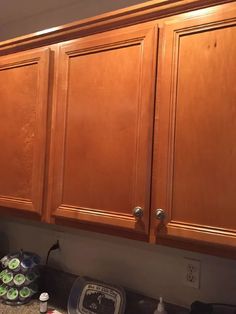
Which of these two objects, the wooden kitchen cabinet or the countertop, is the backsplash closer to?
the countertop

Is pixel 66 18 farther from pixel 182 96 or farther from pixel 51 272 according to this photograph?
pixel 51 272

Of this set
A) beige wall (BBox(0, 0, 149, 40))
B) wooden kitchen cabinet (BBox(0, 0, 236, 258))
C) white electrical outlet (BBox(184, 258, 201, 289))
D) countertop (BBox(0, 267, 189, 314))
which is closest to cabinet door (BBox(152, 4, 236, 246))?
wooden kitchen cabinet (BBox(0, 0, 236, 258))

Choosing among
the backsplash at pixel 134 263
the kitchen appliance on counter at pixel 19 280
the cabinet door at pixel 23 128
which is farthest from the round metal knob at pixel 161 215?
the kitchen appliance on counter at pixel 19 280

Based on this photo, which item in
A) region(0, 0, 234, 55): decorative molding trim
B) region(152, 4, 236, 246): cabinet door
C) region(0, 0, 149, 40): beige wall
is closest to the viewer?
region(152, 4, 236, 246): cabinet door

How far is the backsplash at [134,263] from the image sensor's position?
1188mm

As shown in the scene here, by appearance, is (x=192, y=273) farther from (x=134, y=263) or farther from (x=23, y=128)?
(x=23, y=128)

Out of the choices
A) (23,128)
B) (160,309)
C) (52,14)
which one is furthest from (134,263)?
(52,14)

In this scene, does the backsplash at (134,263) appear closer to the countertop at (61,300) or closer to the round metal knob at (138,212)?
the countertop at (61,300)

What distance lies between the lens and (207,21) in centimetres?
A: 90

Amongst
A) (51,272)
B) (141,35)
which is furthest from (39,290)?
(141,35)

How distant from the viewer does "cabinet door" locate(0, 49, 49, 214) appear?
1.22 meters

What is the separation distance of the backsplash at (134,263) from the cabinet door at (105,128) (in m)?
0.40

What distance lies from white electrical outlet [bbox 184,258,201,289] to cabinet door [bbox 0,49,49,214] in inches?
28.1

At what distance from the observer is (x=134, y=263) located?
137 centimetres
